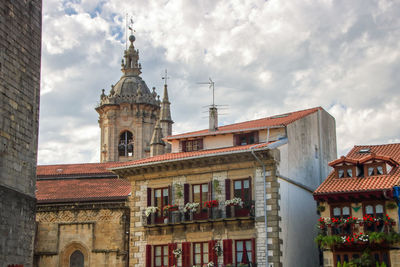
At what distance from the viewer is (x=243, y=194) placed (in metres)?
33.7

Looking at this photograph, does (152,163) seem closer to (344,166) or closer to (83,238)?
(83,238)

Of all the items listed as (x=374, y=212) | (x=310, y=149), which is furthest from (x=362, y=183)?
(x=310, y=149)

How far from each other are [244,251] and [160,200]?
5781 mm

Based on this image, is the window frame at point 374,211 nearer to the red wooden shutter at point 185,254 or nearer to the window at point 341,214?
the window at point 341,214

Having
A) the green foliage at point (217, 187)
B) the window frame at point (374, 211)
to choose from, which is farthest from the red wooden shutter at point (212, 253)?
the window frame at point (374, 211)

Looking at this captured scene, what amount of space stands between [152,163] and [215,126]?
15.8ft

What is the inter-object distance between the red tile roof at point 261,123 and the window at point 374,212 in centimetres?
651

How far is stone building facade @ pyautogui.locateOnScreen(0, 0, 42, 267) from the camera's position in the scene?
24.5 m

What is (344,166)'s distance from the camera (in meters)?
32.9

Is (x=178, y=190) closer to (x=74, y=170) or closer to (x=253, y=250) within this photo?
(x=253, y=250)

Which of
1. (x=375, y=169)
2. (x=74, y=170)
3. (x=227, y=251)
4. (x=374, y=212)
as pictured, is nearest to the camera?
(x=374, y=212)

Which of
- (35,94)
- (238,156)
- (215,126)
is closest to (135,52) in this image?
(215,126)

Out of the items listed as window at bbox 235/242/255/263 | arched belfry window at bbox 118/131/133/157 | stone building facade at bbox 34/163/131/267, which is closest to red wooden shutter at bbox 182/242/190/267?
window at bbox 235/242/255/263

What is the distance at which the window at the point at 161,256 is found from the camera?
35.2 m
